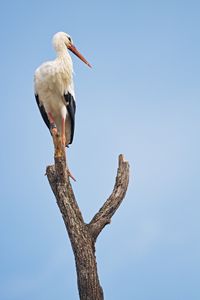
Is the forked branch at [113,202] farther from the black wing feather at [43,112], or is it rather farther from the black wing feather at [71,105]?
the black wing feather at [43,112]

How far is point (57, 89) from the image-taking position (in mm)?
7938

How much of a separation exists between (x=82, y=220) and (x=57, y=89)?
7.33 feet

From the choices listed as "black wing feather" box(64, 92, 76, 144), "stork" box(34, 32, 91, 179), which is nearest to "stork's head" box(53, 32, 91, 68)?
"stork" box(34, 32, 91, 179)

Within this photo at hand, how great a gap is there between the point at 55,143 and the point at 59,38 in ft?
7.45

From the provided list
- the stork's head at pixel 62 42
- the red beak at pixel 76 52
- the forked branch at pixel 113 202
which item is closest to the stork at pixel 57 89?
the stork's head at pixel 62 42

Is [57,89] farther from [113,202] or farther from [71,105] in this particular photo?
[113,202]

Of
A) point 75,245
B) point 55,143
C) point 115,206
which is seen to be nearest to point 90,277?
point 75,245

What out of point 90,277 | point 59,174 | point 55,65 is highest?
point 55,65

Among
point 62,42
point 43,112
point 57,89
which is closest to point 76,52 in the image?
point 62,42

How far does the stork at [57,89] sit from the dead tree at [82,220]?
1.26m

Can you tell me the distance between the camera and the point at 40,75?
7949 millimetres

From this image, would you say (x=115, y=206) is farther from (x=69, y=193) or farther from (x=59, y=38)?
(x=59, y=38)

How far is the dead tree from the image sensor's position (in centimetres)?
628

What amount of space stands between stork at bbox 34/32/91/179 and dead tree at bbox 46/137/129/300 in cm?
126
